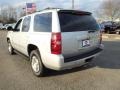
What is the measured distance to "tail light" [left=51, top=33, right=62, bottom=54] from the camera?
5.68 m

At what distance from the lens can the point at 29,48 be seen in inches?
282

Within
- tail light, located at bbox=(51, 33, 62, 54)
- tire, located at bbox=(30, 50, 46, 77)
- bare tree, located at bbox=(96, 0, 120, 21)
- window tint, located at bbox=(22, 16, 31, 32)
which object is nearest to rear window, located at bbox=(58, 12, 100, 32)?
tail light, located at bbox=(51, 33, 62, 54)

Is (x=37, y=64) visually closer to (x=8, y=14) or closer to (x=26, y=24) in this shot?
(x=26, y=24)

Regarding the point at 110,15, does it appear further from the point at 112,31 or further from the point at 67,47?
the point at 67,47

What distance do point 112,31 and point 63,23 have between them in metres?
22.9

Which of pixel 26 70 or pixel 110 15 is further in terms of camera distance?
pixel 110 15

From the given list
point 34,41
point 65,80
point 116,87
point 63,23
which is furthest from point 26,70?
point 116,87

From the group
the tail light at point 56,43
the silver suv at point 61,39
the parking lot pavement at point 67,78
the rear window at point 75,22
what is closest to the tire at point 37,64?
the silver suv at point 61,39

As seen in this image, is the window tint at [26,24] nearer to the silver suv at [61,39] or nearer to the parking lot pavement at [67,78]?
the silver suv at [61,39]

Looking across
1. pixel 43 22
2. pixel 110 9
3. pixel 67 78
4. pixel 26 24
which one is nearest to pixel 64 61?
pixel 67 78

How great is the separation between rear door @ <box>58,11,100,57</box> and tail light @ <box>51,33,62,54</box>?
0.11 m

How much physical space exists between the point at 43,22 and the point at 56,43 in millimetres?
970

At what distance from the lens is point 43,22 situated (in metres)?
6.36

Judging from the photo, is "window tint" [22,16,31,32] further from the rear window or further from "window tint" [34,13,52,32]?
the rear window
